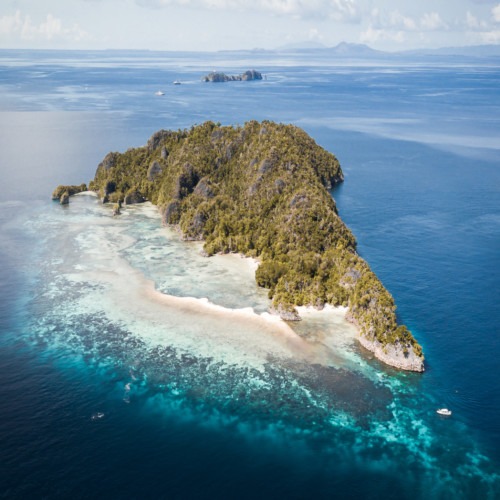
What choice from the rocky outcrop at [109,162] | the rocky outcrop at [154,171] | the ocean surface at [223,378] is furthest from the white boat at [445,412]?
the rocky outcrop at [109,162]

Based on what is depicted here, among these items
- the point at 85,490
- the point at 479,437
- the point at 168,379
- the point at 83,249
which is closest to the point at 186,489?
the point at 85,490

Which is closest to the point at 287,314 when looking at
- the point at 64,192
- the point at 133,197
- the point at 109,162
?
the point at 133,197

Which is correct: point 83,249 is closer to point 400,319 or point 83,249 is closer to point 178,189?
point 178,189

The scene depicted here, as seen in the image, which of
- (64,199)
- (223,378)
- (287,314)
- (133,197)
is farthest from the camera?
(133,197)

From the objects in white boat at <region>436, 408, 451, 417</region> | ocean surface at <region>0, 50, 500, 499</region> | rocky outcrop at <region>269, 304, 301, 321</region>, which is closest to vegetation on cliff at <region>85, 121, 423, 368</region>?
rocky outcrop at <region>269, 304, 301, 321</region>

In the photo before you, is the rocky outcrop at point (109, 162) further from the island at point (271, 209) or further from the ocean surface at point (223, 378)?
the ocean surface at point (223, 378)

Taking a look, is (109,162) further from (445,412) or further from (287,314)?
(445,412)
